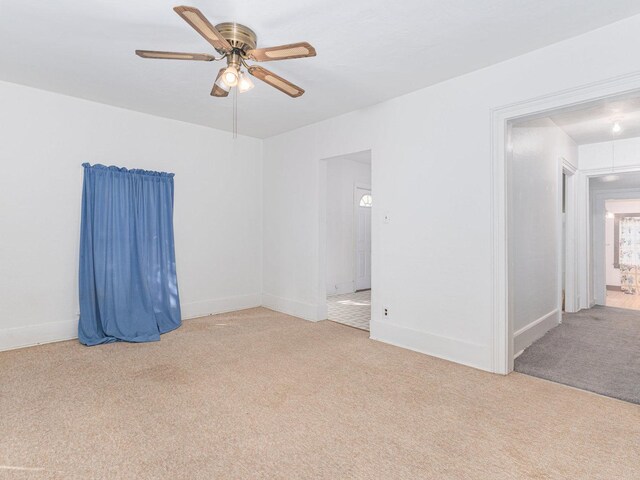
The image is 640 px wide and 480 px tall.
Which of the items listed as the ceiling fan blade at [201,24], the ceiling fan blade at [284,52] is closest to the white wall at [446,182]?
the ceiling fan blade at [284,52]

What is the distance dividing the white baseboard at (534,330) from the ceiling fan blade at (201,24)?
11.6 feet

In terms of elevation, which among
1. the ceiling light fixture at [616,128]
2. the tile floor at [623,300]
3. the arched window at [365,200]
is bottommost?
the tile floor at [623,300]

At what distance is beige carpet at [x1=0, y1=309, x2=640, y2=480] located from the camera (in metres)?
1.80

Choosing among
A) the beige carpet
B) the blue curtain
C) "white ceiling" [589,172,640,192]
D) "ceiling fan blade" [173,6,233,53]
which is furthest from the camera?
"white ceiling" [589,172,640,192]

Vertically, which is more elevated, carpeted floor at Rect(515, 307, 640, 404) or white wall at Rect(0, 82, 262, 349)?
white wall at Rect(0, 82, 262, 349)

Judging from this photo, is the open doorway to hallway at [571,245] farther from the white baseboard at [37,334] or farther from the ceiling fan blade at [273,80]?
the white baseboard at [37,334]

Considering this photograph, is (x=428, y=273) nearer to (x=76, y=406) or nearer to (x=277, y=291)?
(x=277, y=291)

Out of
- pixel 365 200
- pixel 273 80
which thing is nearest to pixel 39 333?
pixel 273 80

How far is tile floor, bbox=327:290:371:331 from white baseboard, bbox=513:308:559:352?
5.19 feet

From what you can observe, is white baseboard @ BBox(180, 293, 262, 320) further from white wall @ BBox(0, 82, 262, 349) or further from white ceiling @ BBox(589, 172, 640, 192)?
white ceiling @ BBox(589, 172, 640, 192)

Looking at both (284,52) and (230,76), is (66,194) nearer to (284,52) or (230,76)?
(230,76)

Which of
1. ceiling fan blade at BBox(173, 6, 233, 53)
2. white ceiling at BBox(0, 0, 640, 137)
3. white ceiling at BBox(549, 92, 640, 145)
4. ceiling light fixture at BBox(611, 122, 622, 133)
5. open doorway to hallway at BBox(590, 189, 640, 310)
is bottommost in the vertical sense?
open doorway to hallway at BBox(590, 189, 640, 310)

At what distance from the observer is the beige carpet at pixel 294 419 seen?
1.80 meters

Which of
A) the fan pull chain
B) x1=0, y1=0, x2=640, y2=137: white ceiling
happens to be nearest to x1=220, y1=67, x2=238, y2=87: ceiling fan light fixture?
x1=0, y1=0, x2=640, y2=137: white ceiling
